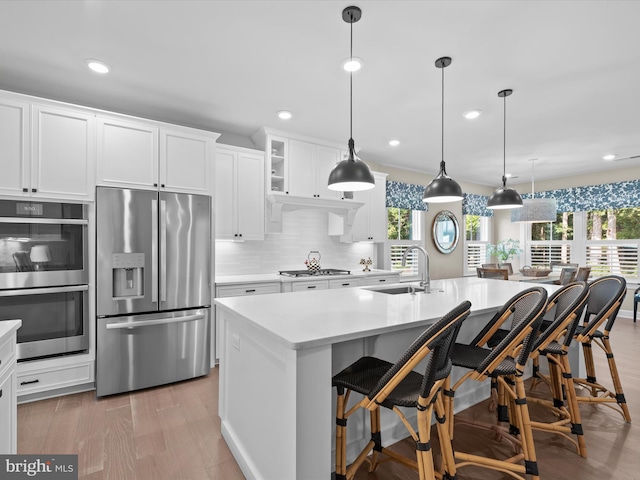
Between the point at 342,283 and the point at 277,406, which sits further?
the point at 342,283

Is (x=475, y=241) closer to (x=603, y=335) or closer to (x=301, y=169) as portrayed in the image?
(x=301, y=169)

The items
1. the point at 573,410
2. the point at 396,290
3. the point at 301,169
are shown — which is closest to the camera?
the point at 573,410

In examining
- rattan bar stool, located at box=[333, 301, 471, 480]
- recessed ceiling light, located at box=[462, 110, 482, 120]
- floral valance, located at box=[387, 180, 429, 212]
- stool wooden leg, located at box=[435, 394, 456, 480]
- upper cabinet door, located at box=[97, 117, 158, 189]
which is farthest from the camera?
floral valance, located at box=[387, 180, 429, 212]

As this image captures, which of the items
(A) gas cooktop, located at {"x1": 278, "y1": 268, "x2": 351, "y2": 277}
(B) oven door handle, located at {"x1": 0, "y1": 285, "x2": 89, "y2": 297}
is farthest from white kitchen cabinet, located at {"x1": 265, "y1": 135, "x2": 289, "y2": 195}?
(B) oven door handle, located at {"x1": 0, "y1": 285, "x2": 89, "y2": 297}

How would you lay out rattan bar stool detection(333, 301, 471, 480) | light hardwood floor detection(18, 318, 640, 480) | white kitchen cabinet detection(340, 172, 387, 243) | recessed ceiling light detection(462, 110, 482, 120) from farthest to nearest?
white kitchen cabinet detection(340, 172, 387, 243) < recessed ceiling light detection(462, 110, 482, 120) < light hardwood floor detection(18, 318, 640, 480) < rattan bar stool detection(333, 301, 471, 480)

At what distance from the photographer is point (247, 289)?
12.0ft

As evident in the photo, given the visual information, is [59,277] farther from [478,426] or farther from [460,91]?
[460,91]

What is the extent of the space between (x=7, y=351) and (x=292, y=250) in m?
3.32

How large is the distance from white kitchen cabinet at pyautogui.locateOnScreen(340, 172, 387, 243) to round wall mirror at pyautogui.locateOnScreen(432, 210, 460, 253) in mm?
1584

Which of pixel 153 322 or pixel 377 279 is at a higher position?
pixel 377 279

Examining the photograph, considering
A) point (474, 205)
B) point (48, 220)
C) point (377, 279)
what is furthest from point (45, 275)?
point (474, 205)

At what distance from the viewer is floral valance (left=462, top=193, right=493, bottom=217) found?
6.80 meters

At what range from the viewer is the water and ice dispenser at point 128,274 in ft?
9.49

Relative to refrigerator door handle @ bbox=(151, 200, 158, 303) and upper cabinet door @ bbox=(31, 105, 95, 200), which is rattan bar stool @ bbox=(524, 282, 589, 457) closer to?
refrigerator door handle @ bbox=(151, 200, 158, 303)
